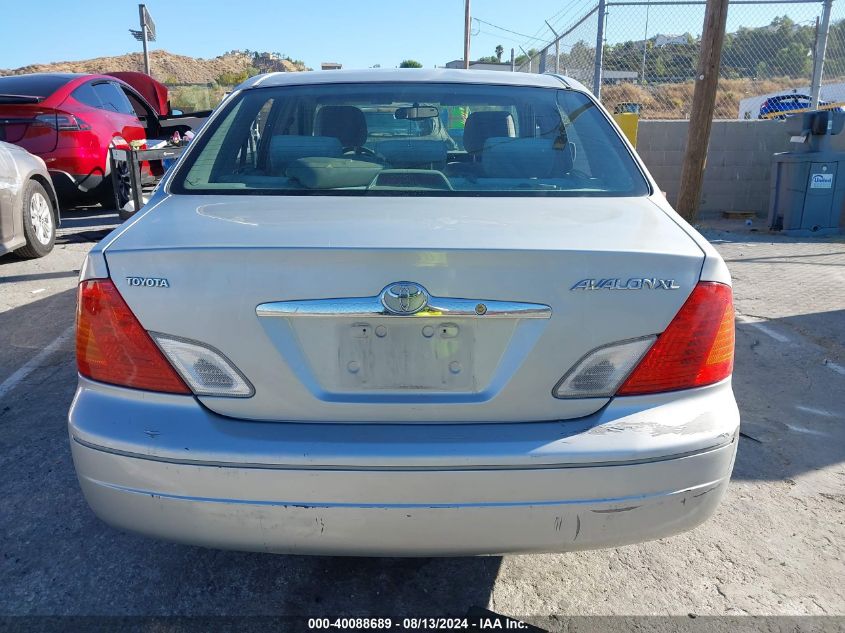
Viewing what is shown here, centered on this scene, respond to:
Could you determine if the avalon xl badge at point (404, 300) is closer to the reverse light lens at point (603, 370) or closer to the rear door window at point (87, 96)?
the reverse light lens at point (603, 370)

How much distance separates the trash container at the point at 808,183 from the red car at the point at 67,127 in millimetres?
8069

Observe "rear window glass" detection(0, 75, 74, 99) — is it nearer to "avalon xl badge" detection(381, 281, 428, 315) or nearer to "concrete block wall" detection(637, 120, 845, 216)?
"concrete block wall" detection(637, 120, 845, 216)

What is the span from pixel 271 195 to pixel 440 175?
62 cm

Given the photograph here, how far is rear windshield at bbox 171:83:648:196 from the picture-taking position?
8.39 feet

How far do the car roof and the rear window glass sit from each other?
21.3 ft

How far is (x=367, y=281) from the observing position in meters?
1.79

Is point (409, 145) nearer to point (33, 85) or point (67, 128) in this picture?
point (67, 128)

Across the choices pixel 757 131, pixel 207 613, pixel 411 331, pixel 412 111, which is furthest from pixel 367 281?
pixel 757 131

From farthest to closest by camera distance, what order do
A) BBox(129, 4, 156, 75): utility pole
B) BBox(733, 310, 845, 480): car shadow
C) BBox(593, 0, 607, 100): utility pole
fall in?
1. BBox(129, 4, 156, 75): utility pole
2. BBox(593, 0, 607, 100): utility pole
3. BBox(733, 310, 845, 480): car shadow

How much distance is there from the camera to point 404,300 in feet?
5.83

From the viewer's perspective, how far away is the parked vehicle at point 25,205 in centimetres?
596

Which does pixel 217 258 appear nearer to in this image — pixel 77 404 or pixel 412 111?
pixel 77 404

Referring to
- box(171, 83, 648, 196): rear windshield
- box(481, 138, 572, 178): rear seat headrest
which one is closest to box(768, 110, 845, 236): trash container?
box(171, 83, 648, 196): rear windshield

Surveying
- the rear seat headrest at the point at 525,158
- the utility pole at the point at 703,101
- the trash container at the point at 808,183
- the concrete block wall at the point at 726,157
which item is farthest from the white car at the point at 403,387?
the concrete block wall at the point at 726,157
